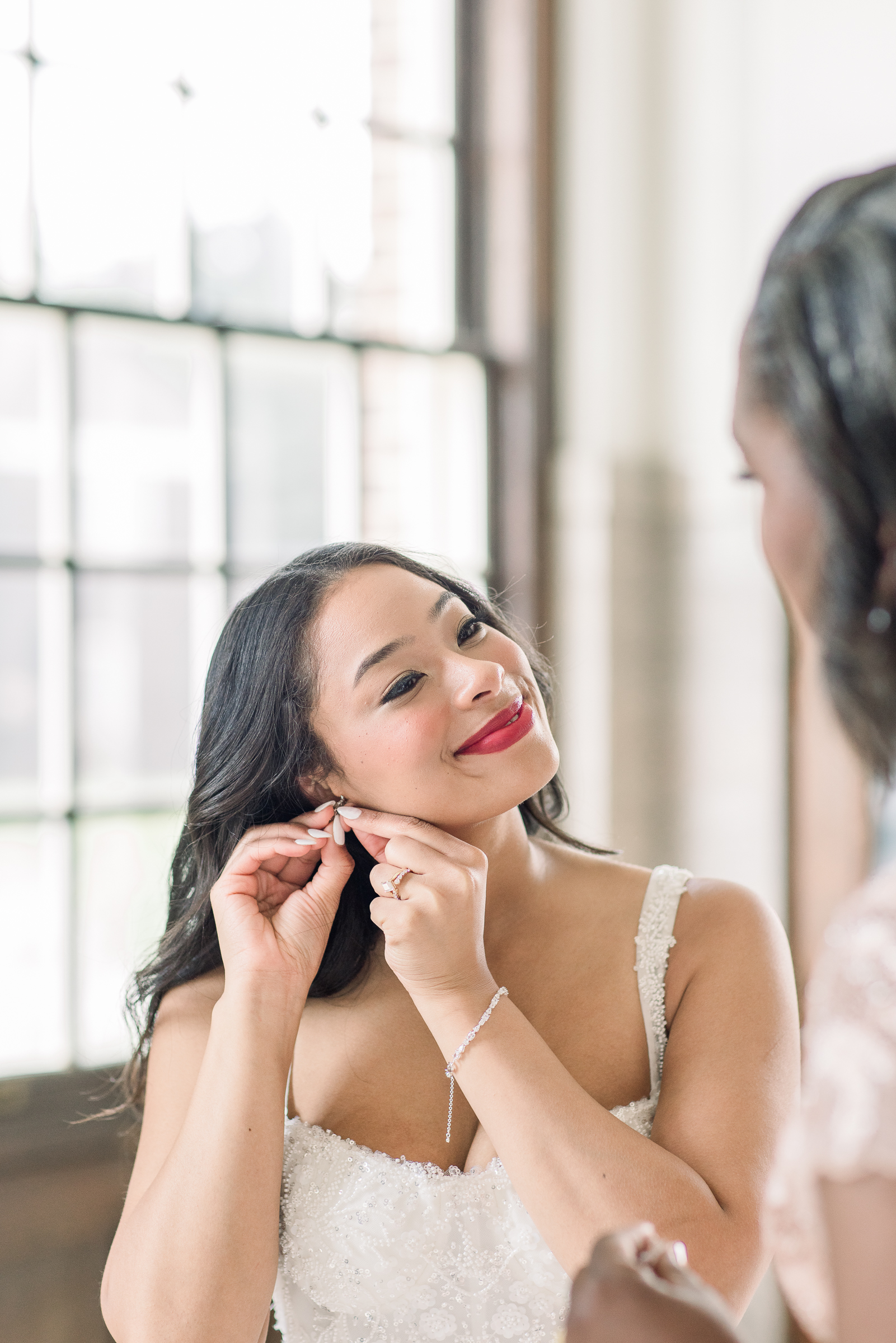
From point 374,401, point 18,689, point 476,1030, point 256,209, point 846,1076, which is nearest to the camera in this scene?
point 846,1076

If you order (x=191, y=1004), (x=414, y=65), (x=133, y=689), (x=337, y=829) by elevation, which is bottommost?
(x=191, y=1004)

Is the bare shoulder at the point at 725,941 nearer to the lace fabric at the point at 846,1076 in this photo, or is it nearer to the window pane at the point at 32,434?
the lace fabric at the point at 846,1076

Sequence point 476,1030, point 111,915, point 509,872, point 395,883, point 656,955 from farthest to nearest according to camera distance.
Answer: point 111,915 < point 509,872 < point 656,955 < point 395,883 < point 476,1030

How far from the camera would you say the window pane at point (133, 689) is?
2.45 m

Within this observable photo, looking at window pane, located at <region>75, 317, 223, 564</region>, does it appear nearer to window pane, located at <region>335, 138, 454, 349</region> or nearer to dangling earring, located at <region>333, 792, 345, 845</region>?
window pane, located at <region>335, 138, 454, 349</region>

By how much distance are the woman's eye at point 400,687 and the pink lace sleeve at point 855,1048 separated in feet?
2.50

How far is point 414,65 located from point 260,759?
220 centimetres

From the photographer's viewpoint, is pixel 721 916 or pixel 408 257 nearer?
pixel 721 916

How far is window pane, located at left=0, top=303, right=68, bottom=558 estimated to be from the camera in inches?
93.5

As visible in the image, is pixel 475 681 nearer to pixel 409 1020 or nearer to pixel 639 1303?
pixel 409 1020

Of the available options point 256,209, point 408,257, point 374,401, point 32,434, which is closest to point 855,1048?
point 32,434

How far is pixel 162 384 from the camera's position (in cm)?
254

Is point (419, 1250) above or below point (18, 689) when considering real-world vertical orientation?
below

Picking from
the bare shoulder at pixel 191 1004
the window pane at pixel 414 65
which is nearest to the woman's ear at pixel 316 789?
the bare shoulder at pixel 191 1004
